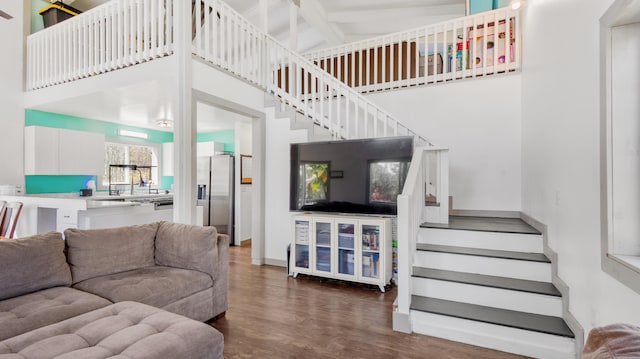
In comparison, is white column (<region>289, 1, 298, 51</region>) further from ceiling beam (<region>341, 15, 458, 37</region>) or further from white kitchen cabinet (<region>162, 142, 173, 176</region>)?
white kitchen cabinet (<region>162, 142, 173, 176</region>)

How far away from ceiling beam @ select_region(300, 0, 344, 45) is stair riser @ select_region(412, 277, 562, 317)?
5300 mm

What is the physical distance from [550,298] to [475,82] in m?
2.85

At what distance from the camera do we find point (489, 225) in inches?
122

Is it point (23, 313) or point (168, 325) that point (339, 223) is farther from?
point (23, 313)

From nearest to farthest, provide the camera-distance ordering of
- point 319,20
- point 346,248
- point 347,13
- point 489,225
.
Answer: point 489,225
point 346,248
point 319,20
point 347,13

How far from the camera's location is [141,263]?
98.0 inches

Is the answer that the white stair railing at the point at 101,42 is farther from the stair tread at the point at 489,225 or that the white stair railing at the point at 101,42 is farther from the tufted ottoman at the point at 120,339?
the stair tread at the point at 489,225

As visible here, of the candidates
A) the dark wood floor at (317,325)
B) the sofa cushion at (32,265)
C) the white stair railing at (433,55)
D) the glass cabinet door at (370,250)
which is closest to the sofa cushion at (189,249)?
the dark wood floor at (317,325)

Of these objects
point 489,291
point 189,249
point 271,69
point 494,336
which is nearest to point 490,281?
point 489,291

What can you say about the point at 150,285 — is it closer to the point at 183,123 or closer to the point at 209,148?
the point at 183,123

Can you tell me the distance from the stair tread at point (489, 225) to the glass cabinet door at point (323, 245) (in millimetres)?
1127

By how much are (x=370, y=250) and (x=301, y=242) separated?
90 cm

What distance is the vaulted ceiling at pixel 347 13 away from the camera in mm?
5848

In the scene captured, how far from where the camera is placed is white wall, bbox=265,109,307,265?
13.8 feet
